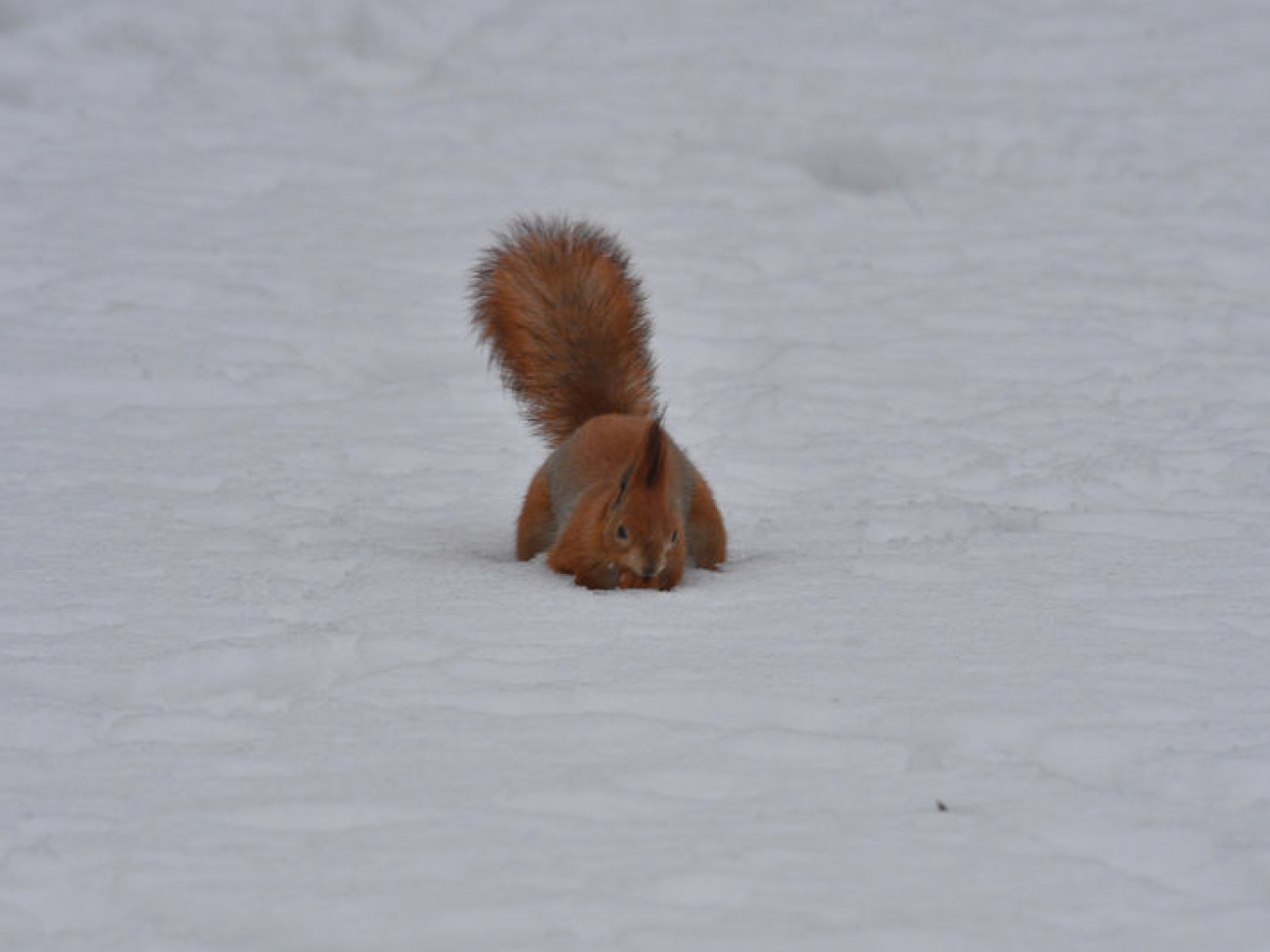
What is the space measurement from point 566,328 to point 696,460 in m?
1.17

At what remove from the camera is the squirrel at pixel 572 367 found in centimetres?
538

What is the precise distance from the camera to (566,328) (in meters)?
6.00

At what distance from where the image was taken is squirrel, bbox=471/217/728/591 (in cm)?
538

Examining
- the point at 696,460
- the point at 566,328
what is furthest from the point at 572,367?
the point at 696,460

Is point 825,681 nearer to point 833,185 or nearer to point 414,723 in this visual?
point 414,723

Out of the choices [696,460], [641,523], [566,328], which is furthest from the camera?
[696,460]

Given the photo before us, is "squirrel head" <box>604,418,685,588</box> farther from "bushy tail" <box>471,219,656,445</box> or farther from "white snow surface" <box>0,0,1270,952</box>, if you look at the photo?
"bushy tail" <box>471,219,656,445</box>

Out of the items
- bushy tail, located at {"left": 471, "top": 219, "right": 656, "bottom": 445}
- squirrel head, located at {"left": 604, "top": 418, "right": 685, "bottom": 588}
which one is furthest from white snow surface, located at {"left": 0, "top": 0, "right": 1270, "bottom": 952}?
bushy tail, located at {"left": 471, "top": 219, "right": 656, "bottom": 445}

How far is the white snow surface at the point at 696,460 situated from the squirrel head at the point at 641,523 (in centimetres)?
14

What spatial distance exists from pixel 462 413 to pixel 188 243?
8.20 feet

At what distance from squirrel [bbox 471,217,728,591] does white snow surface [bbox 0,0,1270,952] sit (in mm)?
225

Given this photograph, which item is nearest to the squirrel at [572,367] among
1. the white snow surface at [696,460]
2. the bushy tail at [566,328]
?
the bushy tail at [566,328]

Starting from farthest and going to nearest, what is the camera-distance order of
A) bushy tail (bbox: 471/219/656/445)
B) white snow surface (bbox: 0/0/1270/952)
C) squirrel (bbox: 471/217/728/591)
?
bushy tail (bbox: 471/219/656/445)
squirrel (bbox: 471/217/728/591)
white snow surface (bbox: 0/0/1270/952)

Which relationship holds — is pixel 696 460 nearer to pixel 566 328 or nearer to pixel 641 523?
pixel 566 328
